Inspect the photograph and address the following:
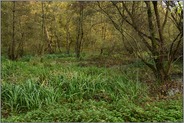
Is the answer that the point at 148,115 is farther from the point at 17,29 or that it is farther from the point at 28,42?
the point at 28,42

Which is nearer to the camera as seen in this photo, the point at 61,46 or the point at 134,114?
the point at 134,114

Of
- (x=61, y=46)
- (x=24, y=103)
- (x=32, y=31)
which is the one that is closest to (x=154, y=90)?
(x=24, y=103)

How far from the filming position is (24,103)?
18.1 ft

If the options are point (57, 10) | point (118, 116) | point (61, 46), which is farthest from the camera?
point (61, 46)

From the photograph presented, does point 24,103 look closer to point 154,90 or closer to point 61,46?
point 154,90

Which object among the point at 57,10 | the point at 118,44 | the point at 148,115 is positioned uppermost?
the point at 57,10

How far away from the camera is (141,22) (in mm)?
9938

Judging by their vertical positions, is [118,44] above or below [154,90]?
above

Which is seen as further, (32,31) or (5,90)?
(32,31)

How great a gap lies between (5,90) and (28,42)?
17.6m

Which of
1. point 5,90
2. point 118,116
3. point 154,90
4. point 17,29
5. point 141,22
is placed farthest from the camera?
point 17,29

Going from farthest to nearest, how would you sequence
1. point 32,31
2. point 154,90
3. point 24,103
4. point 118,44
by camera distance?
point 32,31, point 118,44, point 154,90, point 24,103

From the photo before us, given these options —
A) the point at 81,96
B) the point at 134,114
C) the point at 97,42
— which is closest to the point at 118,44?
the point at 97,42

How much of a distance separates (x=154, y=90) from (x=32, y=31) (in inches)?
642
